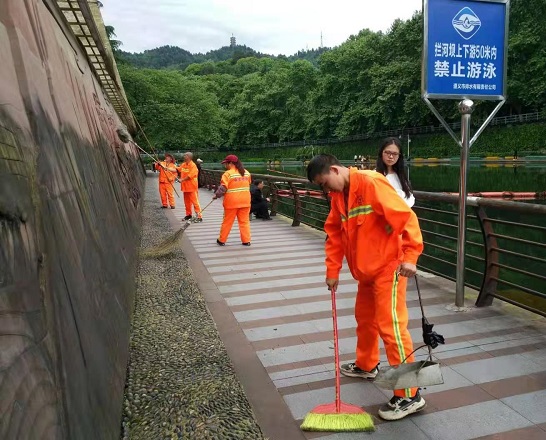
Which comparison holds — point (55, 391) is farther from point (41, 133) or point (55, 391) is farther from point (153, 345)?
point (153, 345)

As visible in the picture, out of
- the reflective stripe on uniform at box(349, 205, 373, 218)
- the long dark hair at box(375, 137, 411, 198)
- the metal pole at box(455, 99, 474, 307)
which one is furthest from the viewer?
the metal pole at box(455, 99, 474, 307)

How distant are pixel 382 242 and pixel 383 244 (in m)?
0.01

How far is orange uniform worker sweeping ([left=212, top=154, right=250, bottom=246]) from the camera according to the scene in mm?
7879

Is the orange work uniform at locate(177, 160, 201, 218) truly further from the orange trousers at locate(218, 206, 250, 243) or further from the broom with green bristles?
the broom with green bristles

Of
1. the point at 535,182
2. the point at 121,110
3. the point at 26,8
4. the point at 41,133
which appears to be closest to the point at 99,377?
the point at 41,133

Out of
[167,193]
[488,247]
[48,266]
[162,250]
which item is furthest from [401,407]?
[167,193]

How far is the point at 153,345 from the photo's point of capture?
379 centimetres

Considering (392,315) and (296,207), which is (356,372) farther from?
(296,207)

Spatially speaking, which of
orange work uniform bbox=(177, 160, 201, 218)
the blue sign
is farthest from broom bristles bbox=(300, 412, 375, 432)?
orange work uniform bbox=(177, 160, 201, 218)

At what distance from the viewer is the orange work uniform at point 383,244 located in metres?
2.73

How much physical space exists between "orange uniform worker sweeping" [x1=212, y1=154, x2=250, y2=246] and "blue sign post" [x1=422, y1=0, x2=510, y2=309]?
12.9 feet

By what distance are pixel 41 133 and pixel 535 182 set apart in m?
22.7

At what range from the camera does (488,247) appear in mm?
4633

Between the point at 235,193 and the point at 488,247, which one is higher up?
the point at 235,193
